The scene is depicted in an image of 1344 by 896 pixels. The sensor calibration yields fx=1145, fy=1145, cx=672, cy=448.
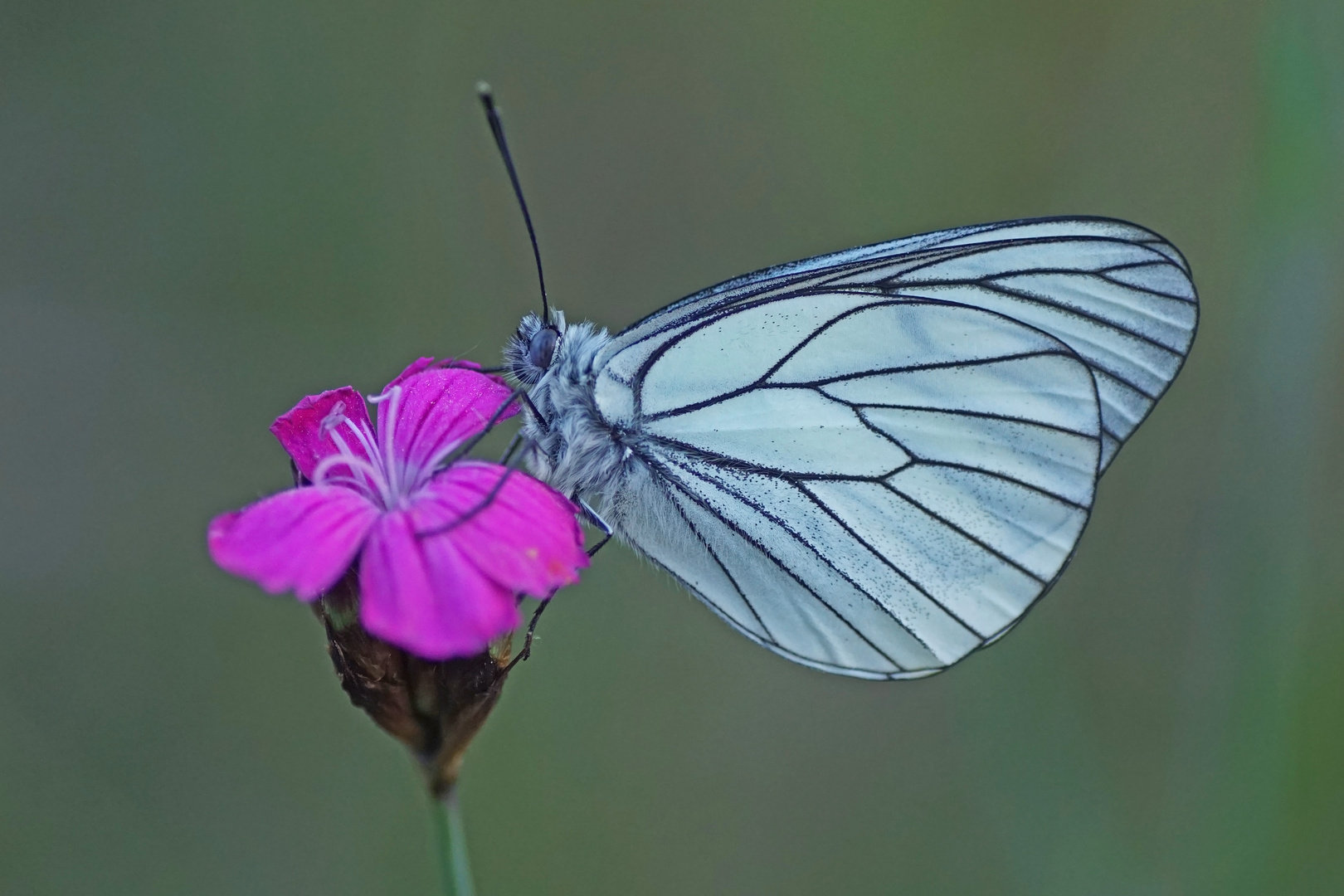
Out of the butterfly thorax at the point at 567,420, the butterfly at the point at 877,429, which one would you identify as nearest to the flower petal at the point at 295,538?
the butterfly thorax at the point at 567,420

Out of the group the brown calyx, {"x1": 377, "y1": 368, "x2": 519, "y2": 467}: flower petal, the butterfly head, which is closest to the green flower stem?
the brown calyx

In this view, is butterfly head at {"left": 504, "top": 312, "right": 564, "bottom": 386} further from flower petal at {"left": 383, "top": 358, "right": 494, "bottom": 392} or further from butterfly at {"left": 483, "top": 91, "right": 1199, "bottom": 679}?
flower petal at {"left": 383, "top": 358, "right": 494, "bottom": 392}

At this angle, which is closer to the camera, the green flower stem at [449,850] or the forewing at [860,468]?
the green flower stem at [449,850]

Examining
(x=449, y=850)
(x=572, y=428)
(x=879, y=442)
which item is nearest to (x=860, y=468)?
(x=879, y=442)

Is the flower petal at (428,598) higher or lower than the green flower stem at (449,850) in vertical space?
higher

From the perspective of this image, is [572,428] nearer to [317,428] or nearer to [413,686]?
[317,428]

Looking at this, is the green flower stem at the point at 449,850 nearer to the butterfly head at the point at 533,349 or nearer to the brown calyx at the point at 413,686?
the brown calyx at the point at 413,686
